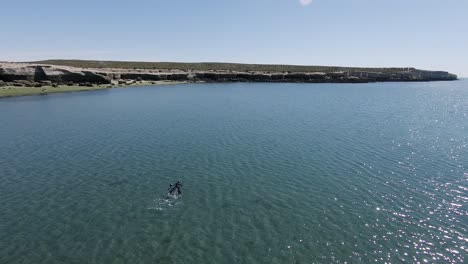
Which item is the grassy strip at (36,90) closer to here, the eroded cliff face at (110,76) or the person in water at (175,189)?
the eroded cliff face at (110,76)

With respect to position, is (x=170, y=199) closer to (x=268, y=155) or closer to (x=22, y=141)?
(x=268, y=155)

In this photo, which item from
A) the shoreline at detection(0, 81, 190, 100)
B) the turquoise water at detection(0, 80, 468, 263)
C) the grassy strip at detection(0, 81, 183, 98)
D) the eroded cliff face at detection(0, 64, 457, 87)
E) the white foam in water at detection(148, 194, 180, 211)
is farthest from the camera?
the eroded cliff face at detection(0, 64, 457, 87)

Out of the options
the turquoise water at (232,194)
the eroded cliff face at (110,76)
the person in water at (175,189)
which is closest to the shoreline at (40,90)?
the eroded cliff face at (110,76)

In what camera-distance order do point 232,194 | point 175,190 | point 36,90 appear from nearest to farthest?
1. point 232,194
2. point 175,190
3. point 36,90

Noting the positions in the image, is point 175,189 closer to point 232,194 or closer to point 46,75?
point 232,194

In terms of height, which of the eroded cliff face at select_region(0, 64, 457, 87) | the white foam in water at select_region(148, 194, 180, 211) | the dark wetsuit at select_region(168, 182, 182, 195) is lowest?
the white foam in water at select_region(148, 194, 180, 211)

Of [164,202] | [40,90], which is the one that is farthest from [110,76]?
[164,202]

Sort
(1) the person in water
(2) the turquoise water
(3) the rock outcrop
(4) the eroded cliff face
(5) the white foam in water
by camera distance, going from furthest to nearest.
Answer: (4) the eroded cliff face, (3) the rock outcrop, (1) the person in water, (5) the white foam in water, (2) the turquoise water

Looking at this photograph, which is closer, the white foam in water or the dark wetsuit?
the white foam in water

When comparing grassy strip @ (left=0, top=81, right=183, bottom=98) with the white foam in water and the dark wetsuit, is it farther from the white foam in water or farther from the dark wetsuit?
the white foam in water

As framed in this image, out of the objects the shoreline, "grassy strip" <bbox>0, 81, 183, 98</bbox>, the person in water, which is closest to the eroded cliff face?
the shoreline
